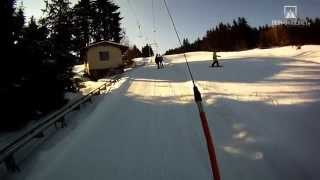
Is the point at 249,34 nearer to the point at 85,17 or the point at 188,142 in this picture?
the point at 85,17

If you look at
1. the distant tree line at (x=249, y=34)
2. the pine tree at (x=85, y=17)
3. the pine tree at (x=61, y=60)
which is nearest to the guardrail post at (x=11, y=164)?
the pine tree at (x=61, y=60)

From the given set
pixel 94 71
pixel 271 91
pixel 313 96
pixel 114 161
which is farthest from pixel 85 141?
pixel 94 71

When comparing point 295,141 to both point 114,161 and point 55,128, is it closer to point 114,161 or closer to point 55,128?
point 114,161

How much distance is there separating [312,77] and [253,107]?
344 inches

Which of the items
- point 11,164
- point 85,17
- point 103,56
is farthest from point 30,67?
point 85,17

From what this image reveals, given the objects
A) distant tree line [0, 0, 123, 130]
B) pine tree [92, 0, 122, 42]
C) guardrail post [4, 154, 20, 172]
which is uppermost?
pine tree [92, 0, 122, 42]

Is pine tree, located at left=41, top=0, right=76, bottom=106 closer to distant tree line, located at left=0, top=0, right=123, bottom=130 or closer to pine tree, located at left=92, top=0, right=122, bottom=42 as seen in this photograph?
distant tree line, located at left=0, top=0, right=123, bottom=130

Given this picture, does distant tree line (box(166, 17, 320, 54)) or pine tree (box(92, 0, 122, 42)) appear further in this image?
distant tree line (box(166, 17, 320, 54))

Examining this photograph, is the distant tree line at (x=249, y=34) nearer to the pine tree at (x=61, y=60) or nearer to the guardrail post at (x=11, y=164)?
the pine tree at (x=61, y=60)

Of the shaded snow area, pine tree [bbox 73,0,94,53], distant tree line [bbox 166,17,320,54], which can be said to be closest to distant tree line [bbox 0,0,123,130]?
the shaded snow area

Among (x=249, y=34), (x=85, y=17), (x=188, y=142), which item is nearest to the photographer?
(x=188, y=142)

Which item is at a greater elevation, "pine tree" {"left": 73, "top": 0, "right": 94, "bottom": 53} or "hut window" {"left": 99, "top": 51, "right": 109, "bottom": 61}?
"pine tree" {"left": 73, "top": 0, "right": 94, "bottom": 53}

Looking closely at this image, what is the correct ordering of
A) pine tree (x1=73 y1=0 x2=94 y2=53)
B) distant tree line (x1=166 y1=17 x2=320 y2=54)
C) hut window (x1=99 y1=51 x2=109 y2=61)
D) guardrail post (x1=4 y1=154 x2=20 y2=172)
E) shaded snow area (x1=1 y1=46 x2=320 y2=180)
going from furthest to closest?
distant tree line (x1=166 y1=17 x2=320 y2=54), pine tree (x1=73 y1=0 x2=94 y2=53), hut window (x1=99 y1=51 x2=109 y2=61), guardrail post (x1=4 y1=154 x2=20 y2=172), shaded snow area (x1=1 y1=46 x2=320 y2=180)

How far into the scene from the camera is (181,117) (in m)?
14.2
